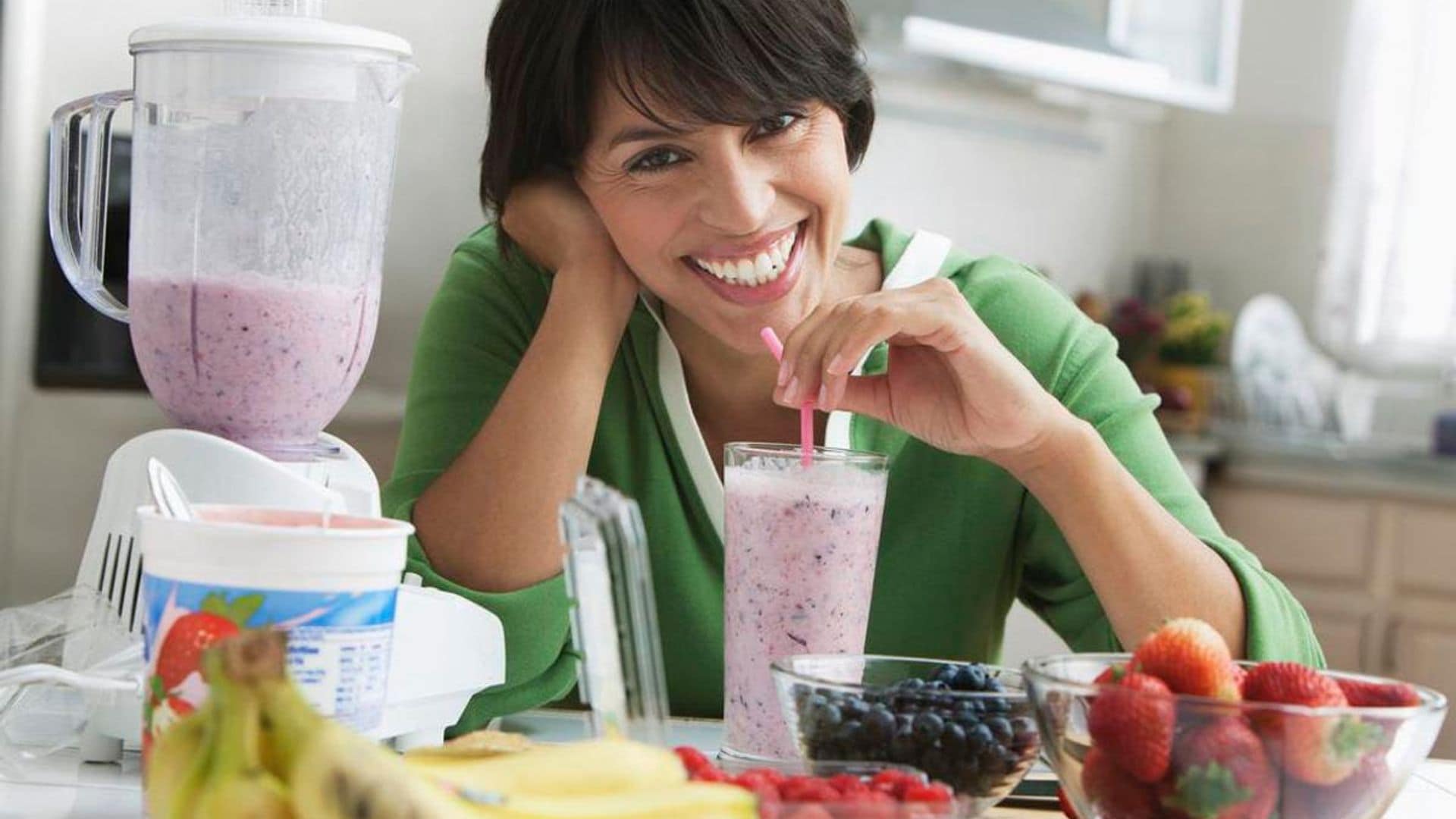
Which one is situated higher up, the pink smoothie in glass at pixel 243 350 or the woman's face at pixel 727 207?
the woman's face at pixel 727 207

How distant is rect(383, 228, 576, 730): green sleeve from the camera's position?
136cm

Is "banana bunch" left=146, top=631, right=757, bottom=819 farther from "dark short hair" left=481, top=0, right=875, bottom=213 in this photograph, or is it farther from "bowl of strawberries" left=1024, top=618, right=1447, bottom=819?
"dark short hair" left=481, top=0, right=875, bottom=213

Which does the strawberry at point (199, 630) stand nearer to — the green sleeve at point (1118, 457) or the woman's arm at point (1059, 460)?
the woman's arm at point (1059, 460)

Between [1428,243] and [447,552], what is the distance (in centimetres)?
321

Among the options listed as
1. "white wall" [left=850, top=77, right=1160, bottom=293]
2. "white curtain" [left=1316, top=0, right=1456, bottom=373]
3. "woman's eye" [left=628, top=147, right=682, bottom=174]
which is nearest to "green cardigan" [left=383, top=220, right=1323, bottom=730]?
"woman's eye" [left=628, top=147, right=682, bottom=174]

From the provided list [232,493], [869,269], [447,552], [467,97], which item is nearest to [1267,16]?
[467,97]

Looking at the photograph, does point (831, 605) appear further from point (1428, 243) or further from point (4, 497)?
point (1428, 243)

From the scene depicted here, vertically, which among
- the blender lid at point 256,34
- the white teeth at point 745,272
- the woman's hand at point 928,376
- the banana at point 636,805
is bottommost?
the banana at point 636,805

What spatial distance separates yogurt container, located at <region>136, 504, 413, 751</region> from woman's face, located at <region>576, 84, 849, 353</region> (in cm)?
62

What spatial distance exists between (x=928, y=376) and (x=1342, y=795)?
0.55m

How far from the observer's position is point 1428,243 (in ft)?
13.3

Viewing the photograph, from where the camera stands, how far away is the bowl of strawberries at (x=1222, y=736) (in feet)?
2.64

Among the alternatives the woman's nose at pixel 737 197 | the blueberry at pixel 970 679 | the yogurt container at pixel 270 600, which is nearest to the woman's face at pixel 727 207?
the woman's nose at pixel 737 197

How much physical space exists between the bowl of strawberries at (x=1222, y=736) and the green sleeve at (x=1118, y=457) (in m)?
0.50
